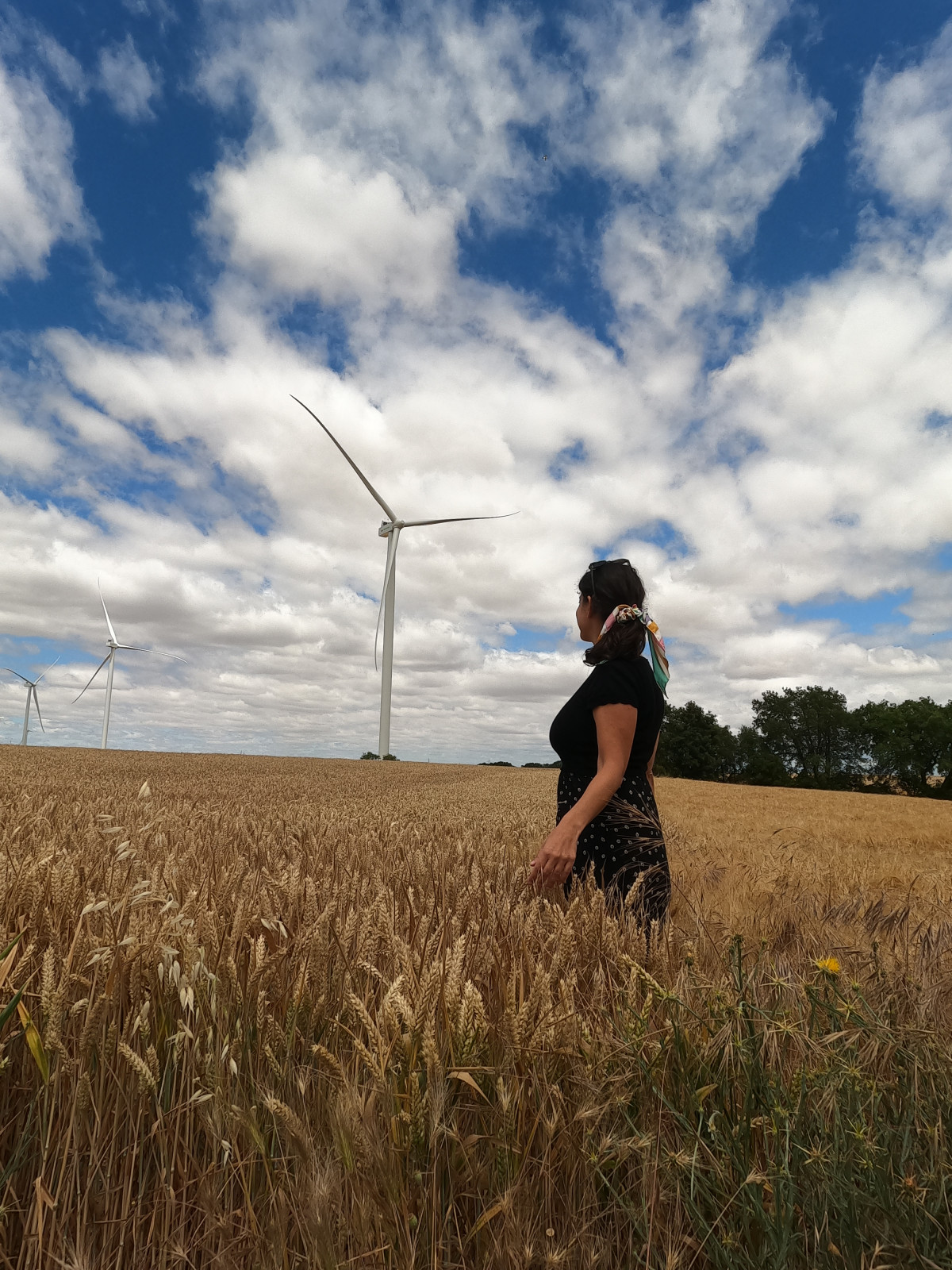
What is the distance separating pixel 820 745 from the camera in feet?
321

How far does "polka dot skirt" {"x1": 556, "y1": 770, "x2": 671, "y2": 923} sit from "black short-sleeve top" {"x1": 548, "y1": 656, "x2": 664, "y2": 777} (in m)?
0.12

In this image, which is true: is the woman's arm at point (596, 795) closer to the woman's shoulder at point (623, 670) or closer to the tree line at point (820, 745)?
the woman's shoulder at point (623, 670)

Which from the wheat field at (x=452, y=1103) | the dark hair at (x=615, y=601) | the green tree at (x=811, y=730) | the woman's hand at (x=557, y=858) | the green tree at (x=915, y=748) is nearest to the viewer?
the wheat field at (x=452, y=1103)

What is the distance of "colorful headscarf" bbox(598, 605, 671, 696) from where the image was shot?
439 cm

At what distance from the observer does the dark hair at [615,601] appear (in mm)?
4312

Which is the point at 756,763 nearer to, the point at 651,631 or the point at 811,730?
the point at 811,730

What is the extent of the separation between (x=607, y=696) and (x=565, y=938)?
1831 millimetres

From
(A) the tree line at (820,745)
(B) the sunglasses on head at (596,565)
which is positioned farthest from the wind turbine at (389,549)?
(A) the tree line at (820,745)

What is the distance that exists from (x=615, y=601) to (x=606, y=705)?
0.83m

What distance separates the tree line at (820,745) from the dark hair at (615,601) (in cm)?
7575

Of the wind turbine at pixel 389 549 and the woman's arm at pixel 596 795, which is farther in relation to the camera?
the wind turbine at pixel 389 549

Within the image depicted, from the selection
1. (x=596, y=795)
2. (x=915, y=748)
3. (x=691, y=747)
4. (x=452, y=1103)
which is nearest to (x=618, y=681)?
(x=596, y=795)

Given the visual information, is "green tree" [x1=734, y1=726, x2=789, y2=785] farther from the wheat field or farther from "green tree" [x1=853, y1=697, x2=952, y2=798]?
the wheat field

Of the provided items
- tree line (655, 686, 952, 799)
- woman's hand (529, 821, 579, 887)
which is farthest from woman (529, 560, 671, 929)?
tree line (655, 686, 952, 799)
